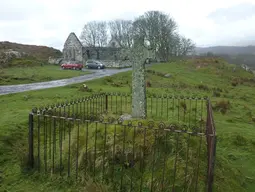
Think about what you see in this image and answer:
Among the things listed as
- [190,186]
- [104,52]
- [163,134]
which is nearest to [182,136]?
[163,134]

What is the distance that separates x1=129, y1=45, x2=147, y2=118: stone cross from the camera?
321 inches

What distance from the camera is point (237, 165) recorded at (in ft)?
23.5

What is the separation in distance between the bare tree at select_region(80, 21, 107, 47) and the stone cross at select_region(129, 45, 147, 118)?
7298 cm

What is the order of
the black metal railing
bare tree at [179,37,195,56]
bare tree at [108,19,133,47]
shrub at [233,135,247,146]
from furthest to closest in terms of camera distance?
bare tree at [108,19,133,47] → bare tree at [179,37,195,56] → shrub at [233,135,247,146] → the black metal railing

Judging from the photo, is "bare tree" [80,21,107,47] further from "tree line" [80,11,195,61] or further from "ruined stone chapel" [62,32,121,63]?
"ruined stone chapel" [62,32,121,63]

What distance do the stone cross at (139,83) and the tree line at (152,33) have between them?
49.6 metres

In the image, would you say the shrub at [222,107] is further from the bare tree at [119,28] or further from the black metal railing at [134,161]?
the bare tree at [119,28]

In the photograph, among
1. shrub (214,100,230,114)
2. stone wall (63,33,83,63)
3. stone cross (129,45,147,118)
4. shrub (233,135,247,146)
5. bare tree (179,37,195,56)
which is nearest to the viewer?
stone cross (129,45,147,118)

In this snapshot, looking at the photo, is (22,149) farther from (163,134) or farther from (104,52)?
(104,52)

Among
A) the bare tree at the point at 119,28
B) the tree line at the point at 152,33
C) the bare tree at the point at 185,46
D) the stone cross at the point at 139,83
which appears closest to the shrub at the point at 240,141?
the stone cross at the point at 139,83

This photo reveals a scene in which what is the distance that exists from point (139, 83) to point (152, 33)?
58.6m

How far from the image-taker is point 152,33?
212 ft

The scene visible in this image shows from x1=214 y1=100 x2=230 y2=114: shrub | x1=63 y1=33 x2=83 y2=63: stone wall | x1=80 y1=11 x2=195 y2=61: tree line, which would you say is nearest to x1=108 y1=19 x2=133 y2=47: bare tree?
x1=80 y1=11 x2=195 y2=61: tree line

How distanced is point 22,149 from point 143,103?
355 centimetres
